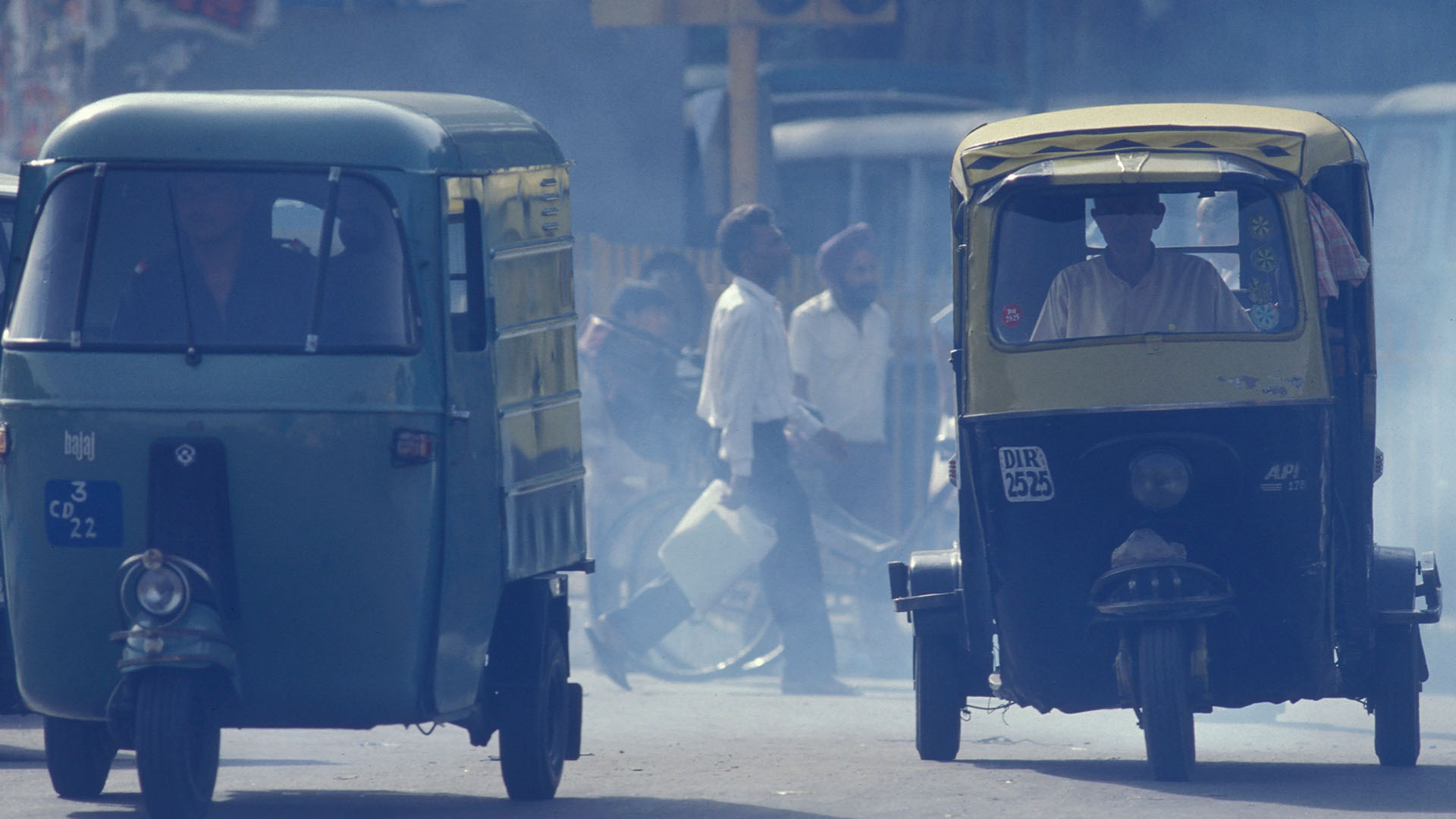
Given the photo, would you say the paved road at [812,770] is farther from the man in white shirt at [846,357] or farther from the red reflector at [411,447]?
the man in white shirt at [846,357]

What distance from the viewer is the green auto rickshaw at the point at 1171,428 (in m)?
7.54

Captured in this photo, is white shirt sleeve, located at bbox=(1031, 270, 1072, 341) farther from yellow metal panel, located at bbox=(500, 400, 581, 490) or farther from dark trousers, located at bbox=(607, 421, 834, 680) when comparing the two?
dark trousers, located at bbox=(607, 421, 834, 680)

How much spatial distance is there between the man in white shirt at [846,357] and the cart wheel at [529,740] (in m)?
5.74

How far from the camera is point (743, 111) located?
667 inches

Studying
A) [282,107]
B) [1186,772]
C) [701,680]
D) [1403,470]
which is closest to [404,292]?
[282,107]

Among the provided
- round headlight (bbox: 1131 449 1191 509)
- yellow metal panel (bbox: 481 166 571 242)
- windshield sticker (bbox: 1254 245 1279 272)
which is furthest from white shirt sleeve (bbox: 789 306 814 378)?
round headlight (bbox: 1131 449 1191 509)

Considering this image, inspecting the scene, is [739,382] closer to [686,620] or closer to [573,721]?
[686,620]

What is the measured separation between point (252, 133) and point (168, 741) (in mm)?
1774

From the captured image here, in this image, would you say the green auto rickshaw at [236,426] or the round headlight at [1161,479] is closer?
the green auto rickshaw at [236,426]

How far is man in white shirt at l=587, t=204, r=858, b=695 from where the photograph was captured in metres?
12.0

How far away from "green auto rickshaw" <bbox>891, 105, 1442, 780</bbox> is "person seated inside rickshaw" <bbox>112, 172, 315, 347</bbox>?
235 centimetres

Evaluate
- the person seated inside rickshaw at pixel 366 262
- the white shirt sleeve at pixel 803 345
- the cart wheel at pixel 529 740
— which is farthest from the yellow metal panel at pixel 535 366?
the white shirt sleeve at pixel 803 345

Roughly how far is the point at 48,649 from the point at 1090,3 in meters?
19.9

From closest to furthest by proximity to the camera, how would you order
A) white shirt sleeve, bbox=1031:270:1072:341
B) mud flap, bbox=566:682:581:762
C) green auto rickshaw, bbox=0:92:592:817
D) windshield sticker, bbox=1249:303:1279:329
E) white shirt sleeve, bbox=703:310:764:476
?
green auto rickshaw, bbox=0:92:592:817 → windshield sticker, bbox=1249:303:1279:329 → white shirt sleeve, bbox=1031:270:1072:341 → mud flap, bbox=566:682:581:762 → white shirt sleeve, bbox=703:310:764:476
